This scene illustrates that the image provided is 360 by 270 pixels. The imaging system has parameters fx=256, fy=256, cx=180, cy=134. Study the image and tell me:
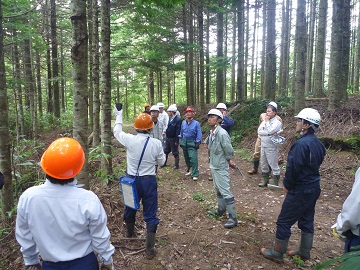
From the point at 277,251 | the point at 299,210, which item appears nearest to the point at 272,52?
the point at 299,210

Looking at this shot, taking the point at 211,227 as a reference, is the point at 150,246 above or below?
above

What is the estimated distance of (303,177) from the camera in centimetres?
386

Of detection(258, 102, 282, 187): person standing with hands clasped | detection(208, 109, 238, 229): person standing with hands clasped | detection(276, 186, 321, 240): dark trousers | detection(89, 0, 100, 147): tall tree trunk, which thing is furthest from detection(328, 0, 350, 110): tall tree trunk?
detection(89, 0, 100, 147): tall tree trunk

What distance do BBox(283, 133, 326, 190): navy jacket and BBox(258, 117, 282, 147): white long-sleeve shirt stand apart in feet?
10.5

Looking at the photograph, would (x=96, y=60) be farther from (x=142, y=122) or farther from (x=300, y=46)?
(x=300, y=46)

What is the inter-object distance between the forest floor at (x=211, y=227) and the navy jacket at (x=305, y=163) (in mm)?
1374

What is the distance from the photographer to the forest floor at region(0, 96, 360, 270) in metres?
4.18

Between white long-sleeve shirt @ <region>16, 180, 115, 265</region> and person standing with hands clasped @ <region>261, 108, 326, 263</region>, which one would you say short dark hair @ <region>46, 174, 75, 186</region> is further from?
person standing with hands clasped @ <region>261, 108, 326, 263</region>

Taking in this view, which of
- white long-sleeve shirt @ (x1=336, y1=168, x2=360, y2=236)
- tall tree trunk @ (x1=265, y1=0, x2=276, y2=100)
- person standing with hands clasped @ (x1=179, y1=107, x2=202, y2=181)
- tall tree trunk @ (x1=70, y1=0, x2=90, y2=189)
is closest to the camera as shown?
white long-sleeve shirt @ (x1=336, y1=168, x2=360, y2=236)

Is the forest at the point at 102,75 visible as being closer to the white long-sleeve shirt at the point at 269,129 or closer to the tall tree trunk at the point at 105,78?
the tall tree trunk at the point at 105,78

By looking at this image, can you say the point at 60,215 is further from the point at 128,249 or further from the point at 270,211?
the point at 270,211

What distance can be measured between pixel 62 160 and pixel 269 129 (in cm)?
609

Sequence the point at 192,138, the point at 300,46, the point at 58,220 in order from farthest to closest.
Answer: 1. the point at 300,46
2. the point at 192,138
3. the point at 58,220

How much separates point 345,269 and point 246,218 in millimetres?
4942
